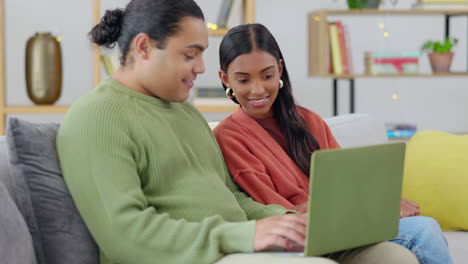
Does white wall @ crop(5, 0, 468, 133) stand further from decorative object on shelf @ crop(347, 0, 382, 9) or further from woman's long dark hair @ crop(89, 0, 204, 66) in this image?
woman's long dark hair @ crop(89, 0, 204, 66)

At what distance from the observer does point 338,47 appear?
12.5 feet

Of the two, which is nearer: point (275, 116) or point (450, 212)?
point (275, 116)

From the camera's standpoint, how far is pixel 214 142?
170 centimetres

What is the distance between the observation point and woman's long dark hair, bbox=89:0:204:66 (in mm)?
1462

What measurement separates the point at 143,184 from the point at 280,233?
30 cm

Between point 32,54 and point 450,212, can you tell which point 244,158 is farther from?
point 32,54

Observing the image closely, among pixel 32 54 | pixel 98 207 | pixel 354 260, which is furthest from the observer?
pixel 32 54

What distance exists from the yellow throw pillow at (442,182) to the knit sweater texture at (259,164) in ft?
1.82

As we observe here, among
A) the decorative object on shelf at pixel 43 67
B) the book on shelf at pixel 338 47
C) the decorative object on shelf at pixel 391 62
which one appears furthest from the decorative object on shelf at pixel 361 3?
the decorative object on shelf at pixel 43 67

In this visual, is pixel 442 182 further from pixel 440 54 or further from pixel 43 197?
pixel 440 54

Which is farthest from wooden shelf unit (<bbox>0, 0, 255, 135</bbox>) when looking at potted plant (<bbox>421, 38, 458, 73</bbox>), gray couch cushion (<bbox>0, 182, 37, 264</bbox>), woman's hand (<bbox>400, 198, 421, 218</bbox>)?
gray couch cushion (<bbox>0, 182, 37, 264</bbox>)

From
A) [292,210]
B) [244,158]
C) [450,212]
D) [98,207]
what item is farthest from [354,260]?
[450,212]

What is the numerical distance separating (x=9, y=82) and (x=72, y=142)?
260 centimetres

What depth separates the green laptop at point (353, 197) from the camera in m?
1.19
